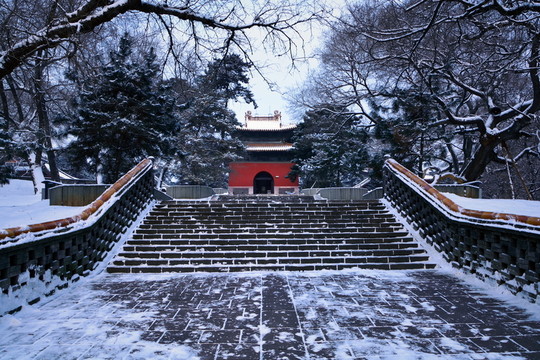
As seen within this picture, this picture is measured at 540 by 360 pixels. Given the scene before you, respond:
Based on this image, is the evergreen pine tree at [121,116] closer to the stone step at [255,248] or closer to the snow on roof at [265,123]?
the stone step at [255,248]

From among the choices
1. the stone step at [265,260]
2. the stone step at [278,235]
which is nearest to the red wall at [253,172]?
the stone step at [278,235]

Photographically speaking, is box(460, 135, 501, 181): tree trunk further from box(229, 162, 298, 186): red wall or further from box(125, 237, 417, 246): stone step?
box(229, 162, 298, 186): red wall

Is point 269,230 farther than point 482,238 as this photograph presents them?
Yes

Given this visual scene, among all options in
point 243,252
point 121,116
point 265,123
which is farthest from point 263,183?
point 243,252

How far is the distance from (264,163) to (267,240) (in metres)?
23.2

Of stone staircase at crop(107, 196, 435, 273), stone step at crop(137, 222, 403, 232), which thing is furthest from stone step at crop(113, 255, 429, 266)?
stone step at crop(137, 222, 403, 232)

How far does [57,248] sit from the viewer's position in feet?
16.1

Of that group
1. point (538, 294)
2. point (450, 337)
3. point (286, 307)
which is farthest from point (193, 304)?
point (538, 294)

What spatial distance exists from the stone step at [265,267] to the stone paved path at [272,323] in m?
0.77

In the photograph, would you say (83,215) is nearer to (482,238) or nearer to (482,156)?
(482,238)

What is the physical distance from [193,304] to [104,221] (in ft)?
10.1

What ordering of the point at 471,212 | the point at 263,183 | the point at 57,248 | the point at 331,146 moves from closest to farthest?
the point at 57,248
the point at 471,212
the point at 331,146
the point at 263,183

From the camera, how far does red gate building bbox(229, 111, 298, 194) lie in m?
30.0

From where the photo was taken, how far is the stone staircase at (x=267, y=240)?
6.40 metres
